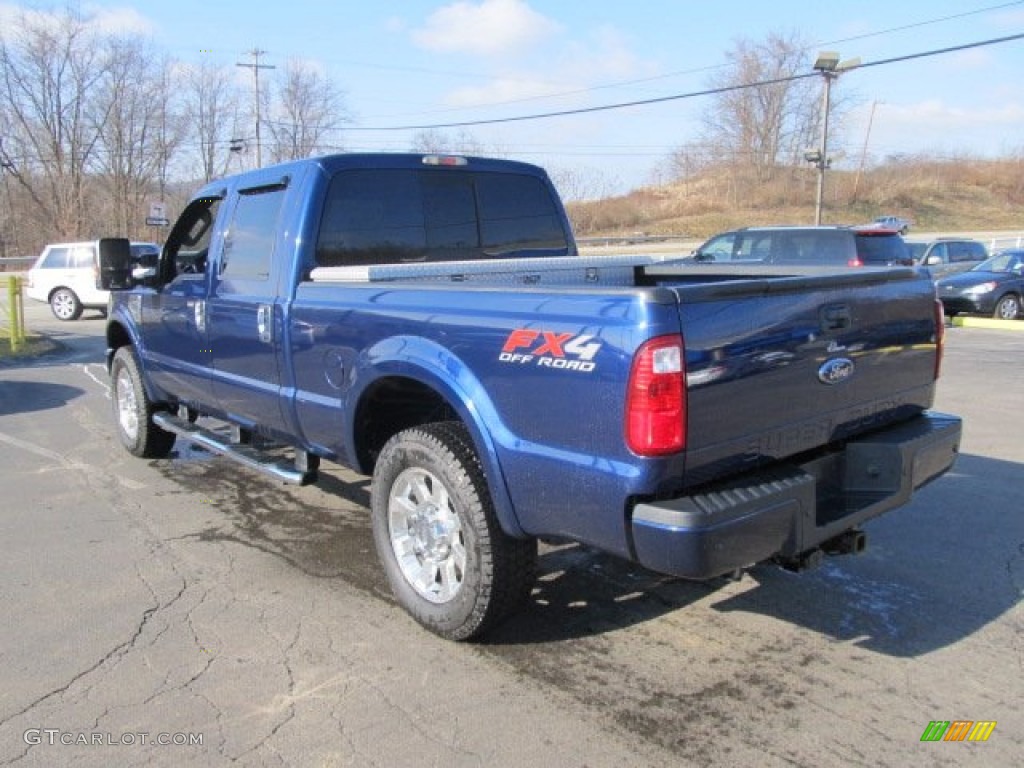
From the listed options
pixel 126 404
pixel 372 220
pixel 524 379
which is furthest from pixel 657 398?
pixel 126 404

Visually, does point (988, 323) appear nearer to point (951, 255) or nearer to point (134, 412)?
point (951, 255)

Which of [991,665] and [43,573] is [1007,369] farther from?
[43,573]

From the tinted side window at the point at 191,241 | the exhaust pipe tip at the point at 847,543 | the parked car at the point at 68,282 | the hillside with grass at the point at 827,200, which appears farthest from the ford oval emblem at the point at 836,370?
the hillside with grass at the point at 827,200

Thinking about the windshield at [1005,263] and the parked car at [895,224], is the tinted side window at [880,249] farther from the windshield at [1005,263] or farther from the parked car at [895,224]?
the windshield at [1005,263]

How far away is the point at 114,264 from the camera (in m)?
5.92

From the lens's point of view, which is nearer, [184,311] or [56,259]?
[184,311]

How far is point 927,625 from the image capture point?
3.73 m

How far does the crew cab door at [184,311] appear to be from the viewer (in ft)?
17.5

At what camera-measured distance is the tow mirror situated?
19.3ft

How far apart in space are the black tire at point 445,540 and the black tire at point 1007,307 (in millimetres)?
17480

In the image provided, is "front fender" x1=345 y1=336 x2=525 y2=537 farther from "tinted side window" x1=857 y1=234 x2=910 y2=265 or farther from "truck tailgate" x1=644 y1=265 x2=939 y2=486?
"tinted side window" x1=857 y1=234 x2=910 y2=265

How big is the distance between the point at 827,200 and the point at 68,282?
55648mm

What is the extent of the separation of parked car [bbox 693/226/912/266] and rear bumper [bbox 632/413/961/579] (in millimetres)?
10339

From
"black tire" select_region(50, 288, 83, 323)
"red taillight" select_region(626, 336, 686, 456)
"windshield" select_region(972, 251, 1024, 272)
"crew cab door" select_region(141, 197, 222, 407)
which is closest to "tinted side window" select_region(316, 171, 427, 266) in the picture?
"crew cab door" select_region(141, 197, 222, 407)
